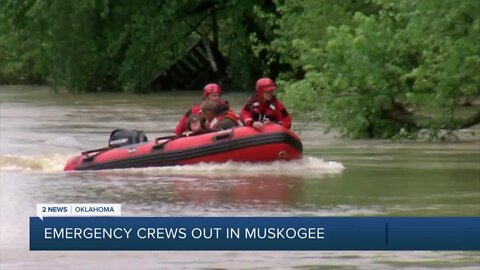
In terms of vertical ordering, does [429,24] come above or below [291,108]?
above

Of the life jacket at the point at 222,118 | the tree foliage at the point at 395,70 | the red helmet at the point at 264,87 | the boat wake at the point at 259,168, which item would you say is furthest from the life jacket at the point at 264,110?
the tree foliage at the point at 395,70

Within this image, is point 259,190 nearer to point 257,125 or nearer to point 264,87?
point 257,125

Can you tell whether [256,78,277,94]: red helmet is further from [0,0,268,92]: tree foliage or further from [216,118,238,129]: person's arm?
[0,0,268,92]: tree foliage

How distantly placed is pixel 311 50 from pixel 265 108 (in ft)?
15.3

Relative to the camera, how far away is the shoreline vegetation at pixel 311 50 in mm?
23219

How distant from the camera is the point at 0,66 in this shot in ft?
241

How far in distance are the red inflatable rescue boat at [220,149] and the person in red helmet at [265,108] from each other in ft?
1.42

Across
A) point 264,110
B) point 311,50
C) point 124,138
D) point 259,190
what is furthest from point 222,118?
point 311,50

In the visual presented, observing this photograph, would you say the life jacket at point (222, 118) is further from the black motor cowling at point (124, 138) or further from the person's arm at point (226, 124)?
the black motor cowling at point (124, 138)

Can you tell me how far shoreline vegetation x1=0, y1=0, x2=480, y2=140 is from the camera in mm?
23219

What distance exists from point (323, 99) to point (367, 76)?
1.25 metres

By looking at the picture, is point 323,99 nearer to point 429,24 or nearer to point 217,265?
point 429,24

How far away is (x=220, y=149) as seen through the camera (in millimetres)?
20500

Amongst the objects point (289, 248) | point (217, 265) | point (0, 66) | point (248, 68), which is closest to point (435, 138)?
point (217, 265)
